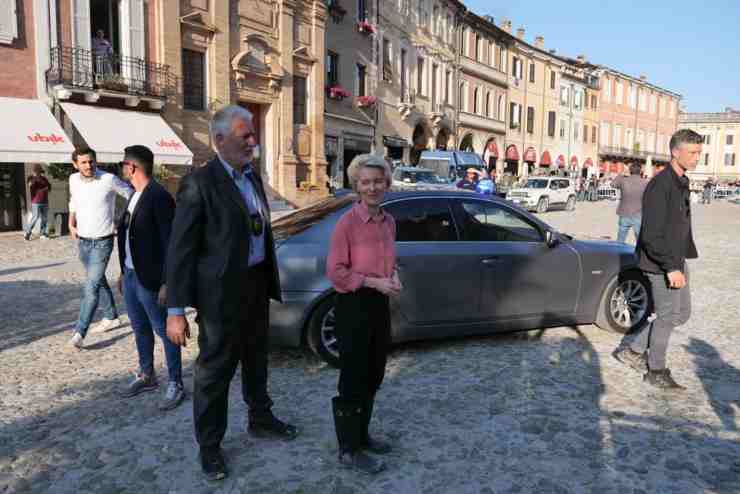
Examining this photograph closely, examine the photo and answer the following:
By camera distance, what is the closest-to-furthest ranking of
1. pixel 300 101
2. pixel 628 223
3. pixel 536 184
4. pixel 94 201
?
pixel 94 201
pixel 628 223
pixel 300 101
pixel 536 184

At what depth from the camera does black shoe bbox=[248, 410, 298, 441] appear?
12.6ft

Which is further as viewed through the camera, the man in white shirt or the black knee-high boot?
the man in white shirt

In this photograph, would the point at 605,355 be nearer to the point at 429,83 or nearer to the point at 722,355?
the point at 722,355

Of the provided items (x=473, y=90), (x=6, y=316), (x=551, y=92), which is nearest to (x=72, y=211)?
(x=6, y=316)

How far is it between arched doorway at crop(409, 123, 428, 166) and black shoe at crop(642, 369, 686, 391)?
31.4 meters

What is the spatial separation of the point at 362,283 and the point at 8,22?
16340mm

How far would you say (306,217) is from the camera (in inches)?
217

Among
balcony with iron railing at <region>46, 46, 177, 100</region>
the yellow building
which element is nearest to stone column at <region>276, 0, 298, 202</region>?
the yellow building

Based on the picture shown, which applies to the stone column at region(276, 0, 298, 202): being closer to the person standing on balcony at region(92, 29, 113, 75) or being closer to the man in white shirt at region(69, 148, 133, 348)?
the person standing on balcony at region(92, 29, 113, 75)

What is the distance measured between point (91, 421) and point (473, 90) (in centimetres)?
3971

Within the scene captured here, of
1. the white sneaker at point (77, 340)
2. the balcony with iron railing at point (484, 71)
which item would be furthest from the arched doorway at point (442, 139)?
the white sneaker at point (77, 340)

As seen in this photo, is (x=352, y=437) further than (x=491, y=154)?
No

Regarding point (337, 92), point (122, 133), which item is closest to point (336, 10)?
point (337, 92)

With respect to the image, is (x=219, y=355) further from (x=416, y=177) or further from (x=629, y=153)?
(x=629, y=153)
